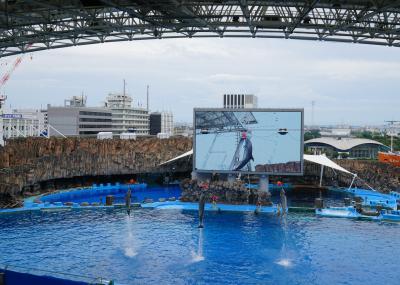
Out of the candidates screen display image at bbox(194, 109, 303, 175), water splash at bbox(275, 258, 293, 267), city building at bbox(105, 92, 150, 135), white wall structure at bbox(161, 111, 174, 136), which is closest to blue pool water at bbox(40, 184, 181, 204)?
screen display image at bbox(194, 109, 303, 175)

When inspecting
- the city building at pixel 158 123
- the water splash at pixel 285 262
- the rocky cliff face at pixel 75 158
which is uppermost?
the city building at pixel 158 123

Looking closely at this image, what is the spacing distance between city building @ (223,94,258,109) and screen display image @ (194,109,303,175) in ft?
135

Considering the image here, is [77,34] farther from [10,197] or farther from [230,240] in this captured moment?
[10,197]

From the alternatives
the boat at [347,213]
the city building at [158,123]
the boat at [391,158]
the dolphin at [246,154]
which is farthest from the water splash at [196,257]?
the city building at [158,123]

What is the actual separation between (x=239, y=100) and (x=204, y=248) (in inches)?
2725

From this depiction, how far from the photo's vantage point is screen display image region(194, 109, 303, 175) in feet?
129

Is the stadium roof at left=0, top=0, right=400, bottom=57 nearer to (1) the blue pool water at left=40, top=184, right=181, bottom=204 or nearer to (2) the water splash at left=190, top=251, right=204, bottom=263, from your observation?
(2) the water splash at left=190, top=251, right=204, bottom=263

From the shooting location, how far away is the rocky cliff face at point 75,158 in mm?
40375

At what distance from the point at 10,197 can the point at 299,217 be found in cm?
2248

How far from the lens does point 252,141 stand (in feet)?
130

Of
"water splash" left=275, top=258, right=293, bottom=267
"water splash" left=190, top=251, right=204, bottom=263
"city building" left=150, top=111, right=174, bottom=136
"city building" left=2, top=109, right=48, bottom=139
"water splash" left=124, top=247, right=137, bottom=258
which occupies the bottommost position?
"water splash" left=275, top=258, right=293, bottom=267

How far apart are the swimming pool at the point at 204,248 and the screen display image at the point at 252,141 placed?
7.45 metres

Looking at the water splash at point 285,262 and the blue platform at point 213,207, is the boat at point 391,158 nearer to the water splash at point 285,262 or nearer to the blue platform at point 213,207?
the blue platform at point 213,207

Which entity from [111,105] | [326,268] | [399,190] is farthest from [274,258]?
[111,105]
